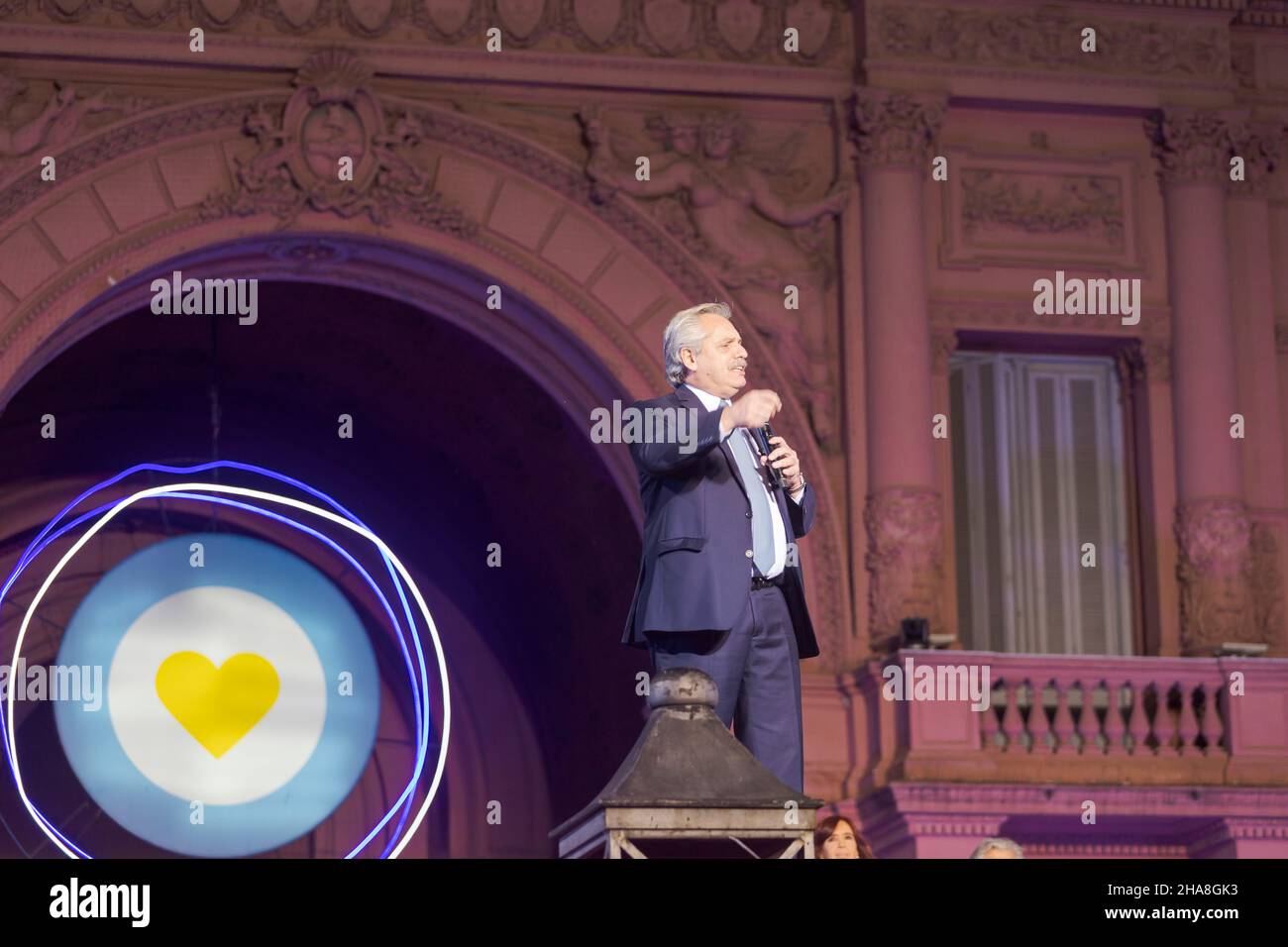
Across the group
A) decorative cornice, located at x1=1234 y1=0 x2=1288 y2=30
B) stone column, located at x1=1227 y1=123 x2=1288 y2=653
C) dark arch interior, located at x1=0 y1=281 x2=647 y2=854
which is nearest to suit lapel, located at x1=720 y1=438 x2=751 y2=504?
dark arch interior, located at x1=0 y1=281 x2=647 y2=854

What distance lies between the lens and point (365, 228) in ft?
45.7

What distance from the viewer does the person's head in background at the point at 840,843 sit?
8664 millimetres

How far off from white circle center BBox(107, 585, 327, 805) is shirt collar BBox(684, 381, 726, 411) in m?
10.3

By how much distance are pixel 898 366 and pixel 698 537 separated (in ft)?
24.5

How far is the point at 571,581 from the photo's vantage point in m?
16.6

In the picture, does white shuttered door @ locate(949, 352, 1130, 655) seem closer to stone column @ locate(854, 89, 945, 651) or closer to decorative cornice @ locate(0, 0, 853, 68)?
stone column @ locate(854, 89, 945, 651)

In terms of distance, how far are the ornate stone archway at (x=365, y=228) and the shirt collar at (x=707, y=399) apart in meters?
6.95

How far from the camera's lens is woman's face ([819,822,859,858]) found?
866cm

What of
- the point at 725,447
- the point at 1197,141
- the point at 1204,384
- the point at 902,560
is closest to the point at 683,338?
the point at 725,447

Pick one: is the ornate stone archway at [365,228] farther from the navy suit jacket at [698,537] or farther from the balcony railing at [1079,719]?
the navy suit jacket at [698,537]

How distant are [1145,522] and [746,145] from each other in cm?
353
